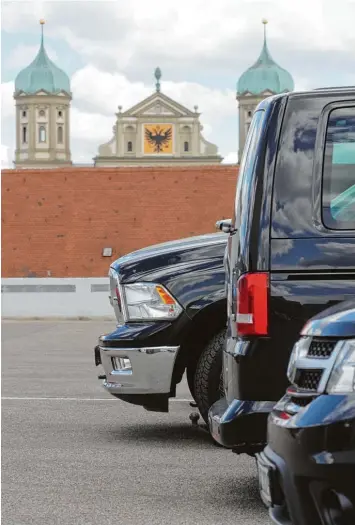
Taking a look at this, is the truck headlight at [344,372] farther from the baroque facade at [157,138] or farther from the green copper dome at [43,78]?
the green copper dome at [43,78]

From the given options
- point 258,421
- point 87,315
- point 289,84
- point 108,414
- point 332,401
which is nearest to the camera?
point 332,401

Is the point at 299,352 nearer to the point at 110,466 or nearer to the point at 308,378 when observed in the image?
the point at 308,378

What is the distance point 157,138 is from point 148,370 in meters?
170

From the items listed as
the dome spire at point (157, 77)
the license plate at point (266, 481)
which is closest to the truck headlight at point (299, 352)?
the license plate at point (266, 481)

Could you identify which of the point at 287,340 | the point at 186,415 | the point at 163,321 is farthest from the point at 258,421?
the point at 186,415

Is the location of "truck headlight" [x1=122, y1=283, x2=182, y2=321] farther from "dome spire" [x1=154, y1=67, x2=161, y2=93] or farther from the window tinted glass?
"dome spire" [x1=154, y1=67, x2=161, y2=93]

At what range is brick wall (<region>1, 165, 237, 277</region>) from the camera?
42.6 meters

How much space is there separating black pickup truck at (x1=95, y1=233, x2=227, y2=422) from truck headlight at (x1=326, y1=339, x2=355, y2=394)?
4519mm

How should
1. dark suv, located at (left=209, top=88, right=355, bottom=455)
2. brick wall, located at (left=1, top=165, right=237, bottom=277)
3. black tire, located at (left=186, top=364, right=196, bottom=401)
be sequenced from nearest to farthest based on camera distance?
dark suv, located at (left=209, top=88, right=355, bottom=455) < black tire, located at (left=186, top=364, right=196, bottom=401) < brick wall, located at (left=1, top=165, right=237, bottom=277)

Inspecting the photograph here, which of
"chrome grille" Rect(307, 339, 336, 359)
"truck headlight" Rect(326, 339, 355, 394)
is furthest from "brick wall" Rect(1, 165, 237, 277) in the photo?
"truck headlight" Rect(326, 339, 355, 394)

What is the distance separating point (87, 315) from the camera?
106 feet

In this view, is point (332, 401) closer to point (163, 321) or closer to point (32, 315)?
point (163, 321)

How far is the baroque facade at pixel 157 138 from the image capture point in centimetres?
17762

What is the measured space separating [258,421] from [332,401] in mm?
1860
